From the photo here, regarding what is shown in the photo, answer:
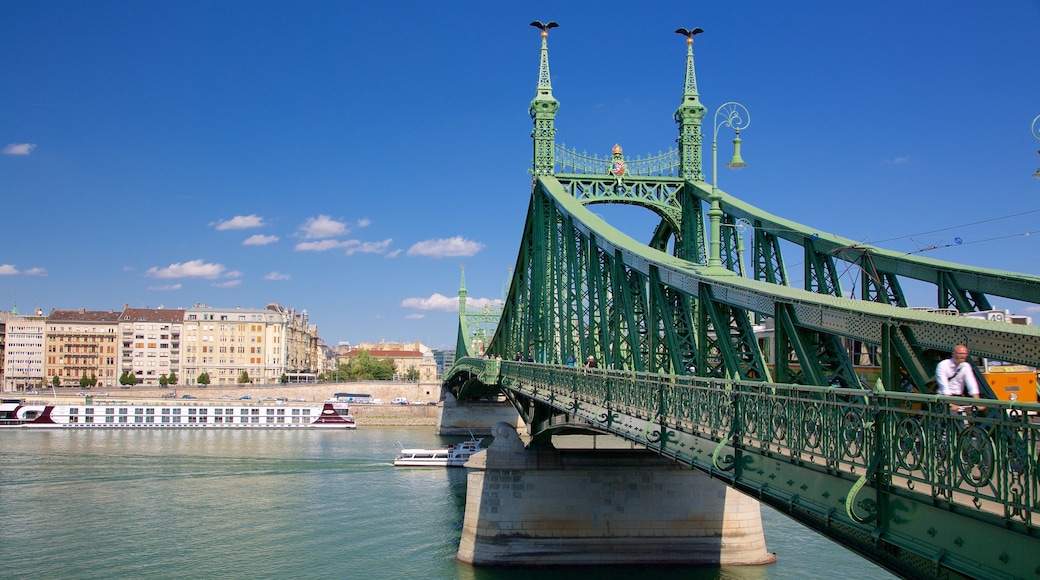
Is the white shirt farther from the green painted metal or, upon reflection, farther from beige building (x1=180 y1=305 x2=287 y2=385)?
beige building (x1=180 y1=305 x2=287 y2=385)

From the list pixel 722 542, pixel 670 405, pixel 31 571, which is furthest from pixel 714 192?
pixel 31 571

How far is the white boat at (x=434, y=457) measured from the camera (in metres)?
52.4

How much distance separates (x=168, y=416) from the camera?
8188cm

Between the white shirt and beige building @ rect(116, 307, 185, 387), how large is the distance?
135125 millimetres

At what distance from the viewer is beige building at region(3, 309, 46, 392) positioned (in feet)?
427

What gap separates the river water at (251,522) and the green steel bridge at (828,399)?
245 inches

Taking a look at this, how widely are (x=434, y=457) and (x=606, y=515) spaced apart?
27.5 metres

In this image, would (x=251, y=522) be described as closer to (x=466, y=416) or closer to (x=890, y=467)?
(x=890, y=467)

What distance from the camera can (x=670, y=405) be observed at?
15383 mm

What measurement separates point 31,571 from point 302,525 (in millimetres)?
9206

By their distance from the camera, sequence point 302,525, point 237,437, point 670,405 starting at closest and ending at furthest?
point 670,405 < point 302,525 < point 237,437

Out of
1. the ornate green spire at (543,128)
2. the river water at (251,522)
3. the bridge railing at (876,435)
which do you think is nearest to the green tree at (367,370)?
the river water at (251,522)

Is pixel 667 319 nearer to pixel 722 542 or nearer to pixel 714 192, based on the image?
pixel 714 192

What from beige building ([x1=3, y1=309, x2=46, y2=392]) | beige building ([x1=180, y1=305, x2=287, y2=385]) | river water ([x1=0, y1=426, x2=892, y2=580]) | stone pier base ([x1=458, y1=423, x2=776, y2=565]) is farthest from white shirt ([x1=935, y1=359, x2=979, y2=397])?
beige building ([x1=3, y1=309, x2=46, y2=392])
